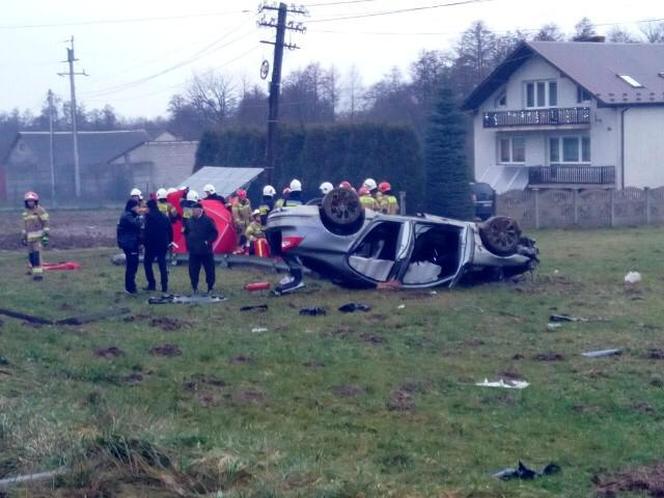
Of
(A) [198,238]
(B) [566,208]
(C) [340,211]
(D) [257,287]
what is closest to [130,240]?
(A) [198,238]

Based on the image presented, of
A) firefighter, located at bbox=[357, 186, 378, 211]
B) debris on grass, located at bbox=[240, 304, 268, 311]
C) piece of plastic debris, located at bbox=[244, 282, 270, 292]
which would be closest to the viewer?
debris on grass, located at bbox=[240, 304, 268, 311]

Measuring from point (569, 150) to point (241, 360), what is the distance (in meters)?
41.5

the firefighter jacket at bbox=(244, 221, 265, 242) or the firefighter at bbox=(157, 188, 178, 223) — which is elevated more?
the firefighter at bbox=(157, 188, 178, 223)

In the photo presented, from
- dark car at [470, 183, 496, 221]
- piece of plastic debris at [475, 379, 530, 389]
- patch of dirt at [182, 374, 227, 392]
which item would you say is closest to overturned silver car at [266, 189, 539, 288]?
patch of dirt at [182, 374, 227, 392]

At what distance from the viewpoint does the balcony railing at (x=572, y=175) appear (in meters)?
49.6

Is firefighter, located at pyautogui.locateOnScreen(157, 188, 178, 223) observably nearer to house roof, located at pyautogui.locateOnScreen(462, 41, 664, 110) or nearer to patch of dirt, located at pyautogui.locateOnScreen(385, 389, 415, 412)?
patch of dirt, located at pyautogui.locateOnScreen(385, 389, 415, 412)

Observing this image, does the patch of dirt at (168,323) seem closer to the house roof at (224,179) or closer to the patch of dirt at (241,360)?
the patch of dirt at (241,360)

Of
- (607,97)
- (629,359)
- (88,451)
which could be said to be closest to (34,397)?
(88,451)

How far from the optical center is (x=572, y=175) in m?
51.3

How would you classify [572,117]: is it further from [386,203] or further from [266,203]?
[266,203]

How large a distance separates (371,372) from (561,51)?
138 feet

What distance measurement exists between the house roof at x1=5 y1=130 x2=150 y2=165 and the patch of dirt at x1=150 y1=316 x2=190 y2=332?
68.9 m

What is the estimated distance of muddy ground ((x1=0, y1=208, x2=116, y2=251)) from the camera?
34.8 metres

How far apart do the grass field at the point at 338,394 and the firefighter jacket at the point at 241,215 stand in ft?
13.9
